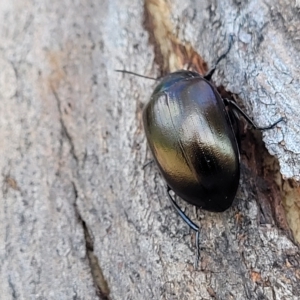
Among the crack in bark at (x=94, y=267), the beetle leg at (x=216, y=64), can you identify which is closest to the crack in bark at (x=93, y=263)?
the crack in bark at (x=94, y=267)

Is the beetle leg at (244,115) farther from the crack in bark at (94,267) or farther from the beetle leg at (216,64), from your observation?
the crack in bark at (94,267)

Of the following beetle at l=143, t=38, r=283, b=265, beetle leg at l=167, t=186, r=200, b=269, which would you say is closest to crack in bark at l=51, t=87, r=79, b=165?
Answer: beetle at l=143, t=38, r=283, b=265

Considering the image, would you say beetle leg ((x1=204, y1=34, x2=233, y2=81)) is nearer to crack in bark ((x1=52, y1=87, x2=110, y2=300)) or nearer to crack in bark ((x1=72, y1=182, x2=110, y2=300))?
crack in bark ((x1=52, y1=87, x2=110, y2=300))

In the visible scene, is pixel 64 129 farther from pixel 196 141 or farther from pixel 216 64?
pixel 216 64

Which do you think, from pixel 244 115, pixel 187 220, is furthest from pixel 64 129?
pixel 244 115

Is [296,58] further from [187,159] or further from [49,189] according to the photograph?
[49,189]

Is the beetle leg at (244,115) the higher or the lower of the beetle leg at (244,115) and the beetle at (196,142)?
the higher
